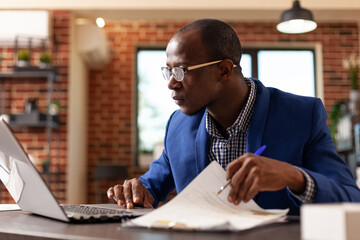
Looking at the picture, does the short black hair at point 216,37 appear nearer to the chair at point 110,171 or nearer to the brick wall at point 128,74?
the chair at point 110,171

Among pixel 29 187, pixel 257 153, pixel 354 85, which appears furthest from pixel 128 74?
pixel 29 187

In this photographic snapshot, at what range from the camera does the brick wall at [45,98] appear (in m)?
5.06

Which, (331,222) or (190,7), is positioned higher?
(190,7)

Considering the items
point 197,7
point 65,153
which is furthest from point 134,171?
point 197,7

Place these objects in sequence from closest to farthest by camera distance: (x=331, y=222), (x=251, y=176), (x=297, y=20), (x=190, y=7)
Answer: (x=331, y=222)
(x=251, y=176)
(x=297, y=20)
(x=190, y=7)

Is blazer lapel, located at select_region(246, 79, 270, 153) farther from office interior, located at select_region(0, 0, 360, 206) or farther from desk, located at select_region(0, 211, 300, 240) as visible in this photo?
office interior, located at select_region(0, 0, 360, 206)

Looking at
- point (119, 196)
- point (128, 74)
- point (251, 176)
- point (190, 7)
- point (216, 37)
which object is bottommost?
point (119, 196)

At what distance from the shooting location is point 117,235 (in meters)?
0.72

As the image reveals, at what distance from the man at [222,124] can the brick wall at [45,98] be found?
3755 millimetres

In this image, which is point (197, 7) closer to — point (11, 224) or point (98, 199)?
point (98, 199)

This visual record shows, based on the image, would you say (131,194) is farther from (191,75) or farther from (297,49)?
(297,49)

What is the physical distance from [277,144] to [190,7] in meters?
3.62

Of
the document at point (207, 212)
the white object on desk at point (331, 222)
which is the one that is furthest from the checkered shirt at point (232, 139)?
the white object on desk at point (331, 222)

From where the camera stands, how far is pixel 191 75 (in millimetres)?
1400
